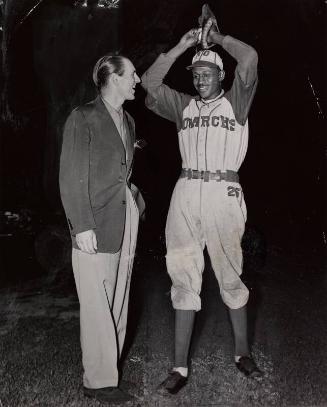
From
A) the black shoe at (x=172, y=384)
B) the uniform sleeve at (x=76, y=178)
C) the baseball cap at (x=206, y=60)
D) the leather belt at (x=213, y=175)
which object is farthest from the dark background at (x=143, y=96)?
the black shoe at (x=172, y=384)

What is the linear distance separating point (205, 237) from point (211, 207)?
0.24m

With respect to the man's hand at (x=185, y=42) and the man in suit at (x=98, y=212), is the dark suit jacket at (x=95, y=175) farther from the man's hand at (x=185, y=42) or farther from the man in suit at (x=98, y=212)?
the man's hand at (x=185, y=42)

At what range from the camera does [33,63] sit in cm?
691

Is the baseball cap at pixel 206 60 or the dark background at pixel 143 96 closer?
the baseball cap at pixel 206 60

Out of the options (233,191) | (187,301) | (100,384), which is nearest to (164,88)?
(233,191)

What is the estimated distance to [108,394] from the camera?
2605mm

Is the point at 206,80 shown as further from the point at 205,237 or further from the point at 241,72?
the point at 205,237

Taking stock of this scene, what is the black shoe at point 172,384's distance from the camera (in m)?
2.80

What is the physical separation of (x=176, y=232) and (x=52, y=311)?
2287 mm

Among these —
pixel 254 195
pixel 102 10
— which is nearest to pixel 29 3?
pixel 102 10

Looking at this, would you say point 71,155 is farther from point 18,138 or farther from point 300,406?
point 18,138

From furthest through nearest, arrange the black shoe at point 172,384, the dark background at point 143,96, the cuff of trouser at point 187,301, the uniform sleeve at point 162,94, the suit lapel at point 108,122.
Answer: the dark background at point 143,96
the uniform sleeve at point 162,94
the cuff of trouser at point 187,301
the black shoe at point 172,384
the suit lapel at point 108,122

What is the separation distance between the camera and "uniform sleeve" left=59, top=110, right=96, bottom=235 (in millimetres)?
2543

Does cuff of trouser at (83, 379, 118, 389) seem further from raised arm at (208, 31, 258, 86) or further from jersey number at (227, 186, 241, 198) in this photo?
raised arm at (208, 31, 258, 86)
